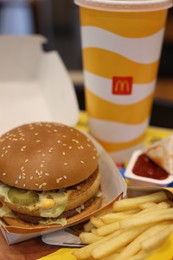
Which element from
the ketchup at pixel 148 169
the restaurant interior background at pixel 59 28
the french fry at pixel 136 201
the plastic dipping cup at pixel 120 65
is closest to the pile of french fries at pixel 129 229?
the french fry at pixel 136 201

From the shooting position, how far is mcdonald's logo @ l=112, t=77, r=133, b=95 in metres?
1.61

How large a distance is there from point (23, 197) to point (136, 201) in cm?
39

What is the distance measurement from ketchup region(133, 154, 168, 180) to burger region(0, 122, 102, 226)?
0.22m

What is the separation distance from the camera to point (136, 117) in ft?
5.63

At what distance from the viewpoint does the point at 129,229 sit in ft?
3.82

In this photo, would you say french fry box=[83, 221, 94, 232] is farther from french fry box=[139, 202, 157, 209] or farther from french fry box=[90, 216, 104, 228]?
french fry box=[139, 202, 157, 209]

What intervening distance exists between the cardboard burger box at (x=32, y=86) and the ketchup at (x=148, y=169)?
Result: 389mm

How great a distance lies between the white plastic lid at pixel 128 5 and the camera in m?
1.44

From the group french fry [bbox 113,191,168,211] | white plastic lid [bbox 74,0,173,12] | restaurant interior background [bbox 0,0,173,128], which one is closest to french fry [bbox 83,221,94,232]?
french fry [bbox 113,191,168,211]

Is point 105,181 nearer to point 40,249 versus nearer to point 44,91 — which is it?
point 40,249

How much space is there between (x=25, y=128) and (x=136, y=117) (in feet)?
1.72

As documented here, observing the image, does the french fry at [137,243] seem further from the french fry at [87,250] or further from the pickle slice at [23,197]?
the pickle slice at [23,197]

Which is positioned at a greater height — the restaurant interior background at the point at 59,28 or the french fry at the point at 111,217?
the french fry at the point at 111,217

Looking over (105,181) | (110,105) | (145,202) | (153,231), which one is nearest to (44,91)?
(110,105)
